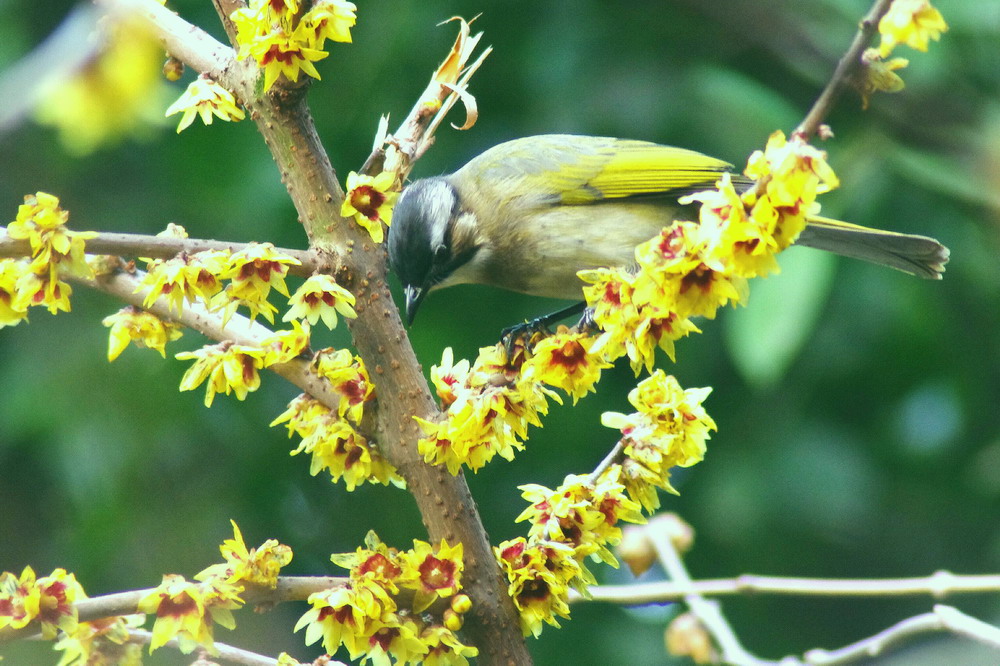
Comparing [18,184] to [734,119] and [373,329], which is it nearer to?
[734,119]

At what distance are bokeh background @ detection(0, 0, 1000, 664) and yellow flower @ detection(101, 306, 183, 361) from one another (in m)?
1.97

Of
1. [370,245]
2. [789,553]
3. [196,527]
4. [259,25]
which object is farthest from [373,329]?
[789,553]

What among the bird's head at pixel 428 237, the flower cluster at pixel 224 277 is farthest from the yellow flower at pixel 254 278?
the bird's head at pixel 428 237

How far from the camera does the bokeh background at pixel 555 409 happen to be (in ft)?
14.1

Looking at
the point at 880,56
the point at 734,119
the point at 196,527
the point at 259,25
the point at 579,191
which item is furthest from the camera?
the point at 196,527

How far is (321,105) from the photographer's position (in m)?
4.65

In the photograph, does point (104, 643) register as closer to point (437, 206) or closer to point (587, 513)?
point (587, 513)

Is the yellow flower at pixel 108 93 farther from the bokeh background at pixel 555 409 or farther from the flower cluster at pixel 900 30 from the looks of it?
the bokeh background at pixel 555 409

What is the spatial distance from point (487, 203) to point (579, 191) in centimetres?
30

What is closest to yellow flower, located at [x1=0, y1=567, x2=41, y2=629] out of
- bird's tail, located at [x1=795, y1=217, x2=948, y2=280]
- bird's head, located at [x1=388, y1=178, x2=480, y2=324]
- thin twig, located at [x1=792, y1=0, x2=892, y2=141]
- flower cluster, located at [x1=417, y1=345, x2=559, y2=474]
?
flower cluster, located at [x1=417, y1=345, x2=559, y2=474]

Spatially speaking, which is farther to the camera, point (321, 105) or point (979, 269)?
point (321, 105)

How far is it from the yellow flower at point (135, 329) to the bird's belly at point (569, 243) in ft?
5.09

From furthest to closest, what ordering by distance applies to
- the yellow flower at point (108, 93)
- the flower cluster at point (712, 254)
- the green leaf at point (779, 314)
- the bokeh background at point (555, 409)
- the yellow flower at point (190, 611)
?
the bokeh background at point (555, 409)
the green leaf at point (779, 314)
the yellow flower at point (190, 611)
the flower cluster at point (712, 254)
the yellow flower at point (108, 93)

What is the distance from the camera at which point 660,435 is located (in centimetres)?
170
